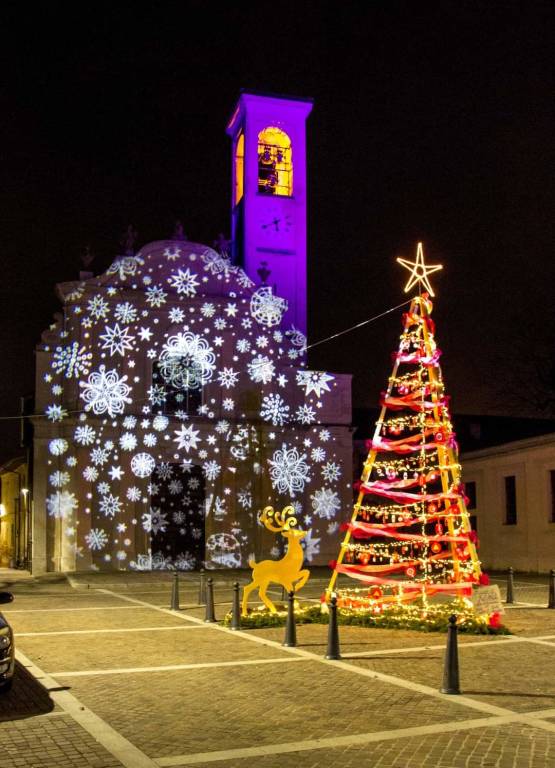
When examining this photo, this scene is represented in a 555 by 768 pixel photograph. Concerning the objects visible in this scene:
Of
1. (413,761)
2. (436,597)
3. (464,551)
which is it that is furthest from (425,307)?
(413,761)

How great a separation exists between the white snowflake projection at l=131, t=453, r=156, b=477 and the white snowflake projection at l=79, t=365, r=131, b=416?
5.77ft

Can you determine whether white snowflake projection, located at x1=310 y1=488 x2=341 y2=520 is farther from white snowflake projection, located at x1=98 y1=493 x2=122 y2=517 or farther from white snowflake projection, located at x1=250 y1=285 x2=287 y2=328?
white snowflake projection, located at x1=98 y1=493 x2=122 y2=517

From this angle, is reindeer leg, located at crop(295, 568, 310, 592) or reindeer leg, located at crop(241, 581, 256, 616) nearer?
reindeer leg, located at crop(295, 568, 310, 592)

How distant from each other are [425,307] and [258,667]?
8.01 m

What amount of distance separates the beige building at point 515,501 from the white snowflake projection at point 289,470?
6190 mm

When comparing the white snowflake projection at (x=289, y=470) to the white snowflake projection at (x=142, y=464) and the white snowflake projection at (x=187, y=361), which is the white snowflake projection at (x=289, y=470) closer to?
the white snowflake projection at (x=187, y=361)

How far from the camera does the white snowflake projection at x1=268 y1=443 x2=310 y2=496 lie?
32.4 m

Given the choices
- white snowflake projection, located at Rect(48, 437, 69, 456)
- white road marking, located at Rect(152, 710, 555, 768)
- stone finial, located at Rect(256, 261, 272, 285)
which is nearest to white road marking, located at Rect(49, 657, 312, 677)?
white road marking, located at Rect(152, 710, 555, 768)

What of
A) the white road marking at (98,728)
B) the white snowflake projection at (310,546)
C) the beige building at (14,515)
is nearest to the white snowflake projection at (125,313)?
the beige building at (14,515)

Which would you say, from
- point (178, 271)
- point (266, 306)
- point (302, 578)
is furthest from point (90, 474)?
point (302, 578)

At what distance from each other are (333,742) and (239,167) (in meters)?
35.4

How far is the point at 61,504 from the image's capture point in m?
29.9

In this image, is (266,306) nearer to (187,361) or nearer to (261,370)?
(261,370)

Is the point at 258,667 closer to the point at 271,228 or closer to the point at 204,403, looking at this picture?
Result: the point at 204,403
